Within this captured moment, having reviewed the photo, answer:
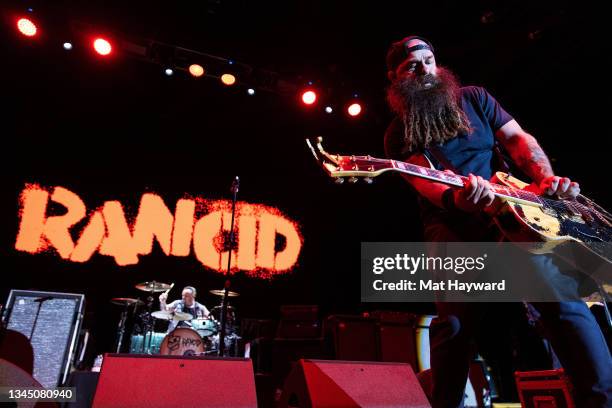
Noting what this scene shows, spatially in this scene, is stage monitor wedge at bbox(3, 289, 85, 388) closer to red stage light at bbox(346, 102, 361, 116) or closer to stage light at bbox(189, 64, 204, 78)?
stage light at bbox(189, 64, 204, 78)

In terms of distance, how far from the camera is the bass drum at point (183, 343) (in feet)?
19.1

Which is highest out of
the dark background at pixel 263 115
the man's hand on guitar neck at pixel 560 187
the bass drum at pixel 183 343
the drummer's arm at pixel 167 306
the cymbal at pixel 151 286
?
the dark background at pixel 263 115

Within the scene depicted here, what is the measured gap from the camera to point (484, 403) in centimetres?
469

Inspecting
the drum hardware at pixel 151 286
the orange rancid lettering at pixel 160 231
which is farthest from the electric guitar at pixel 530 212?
the orange rancid lettering at pixel 160 231

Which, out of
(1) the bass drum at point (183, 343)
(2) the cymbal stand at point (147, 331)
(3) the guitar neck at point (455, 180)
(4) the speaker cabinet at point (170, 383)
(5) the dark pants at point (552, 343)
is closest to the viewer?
(5) the dark pants at point (552, 343)

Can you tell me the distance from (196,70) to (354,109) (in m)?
2.68

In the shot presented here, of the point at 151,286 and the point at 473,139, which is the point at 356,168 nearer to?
the point at 473,139

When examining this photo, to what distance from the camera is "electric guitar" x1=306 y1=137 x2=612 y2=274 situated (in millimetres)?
1915

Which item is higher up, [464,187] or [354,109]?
[354,109]

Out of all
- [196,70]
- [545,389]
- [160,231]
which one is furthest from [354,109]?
[545,389]

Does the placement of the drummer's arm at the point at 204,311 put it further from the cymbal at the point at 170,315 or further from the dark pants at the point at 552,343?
the dark pants at the point at 552,343

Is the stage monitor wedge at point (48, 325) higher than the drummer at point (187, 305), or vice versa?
the drummer at point (187, 305)

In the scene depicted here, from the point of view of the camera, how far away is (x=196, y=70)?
686 centimetres

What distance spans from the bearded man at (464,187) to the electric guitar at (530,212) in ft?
0.23
